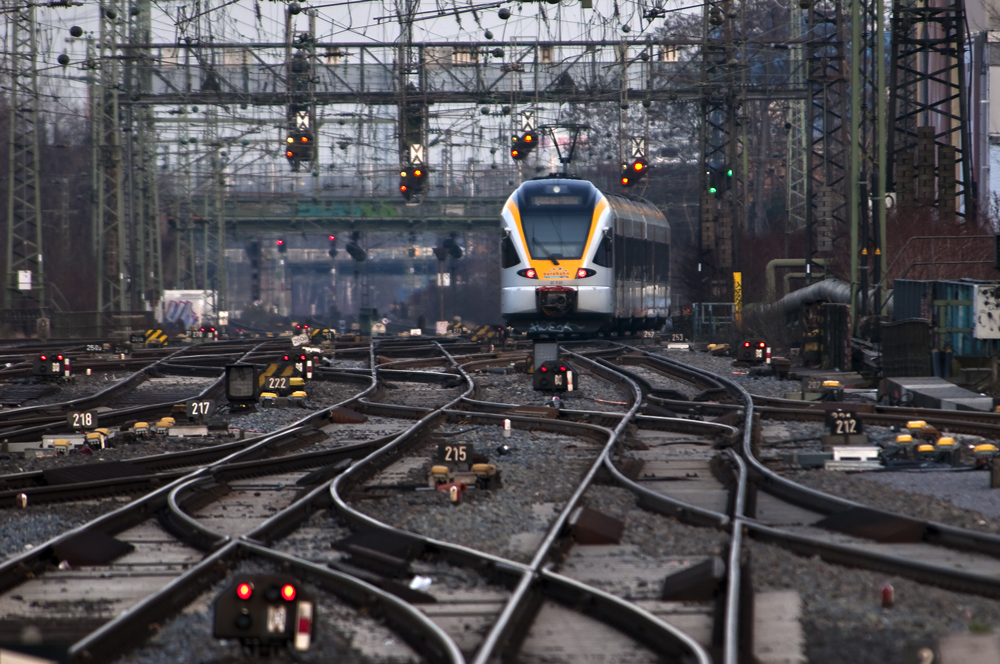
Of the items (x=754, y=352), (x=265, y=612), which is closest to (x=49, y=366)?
(x=754, y=352)

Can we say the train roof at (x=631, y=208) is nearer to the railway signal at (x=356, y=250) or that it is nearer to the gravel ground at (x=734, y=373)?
the gravel ground at (x=734, y=373)

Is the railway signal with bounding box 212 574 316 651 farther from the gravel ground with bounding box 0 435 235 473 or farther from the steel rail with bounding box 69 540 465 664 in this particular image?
the gravel ground with bounding box 0 435 235 473

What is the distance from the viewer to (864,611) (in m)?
5.51

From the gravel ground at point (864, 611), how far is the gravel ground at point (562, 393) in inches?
372

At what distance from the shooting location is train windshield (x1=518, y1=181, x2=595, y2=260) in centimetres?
2659

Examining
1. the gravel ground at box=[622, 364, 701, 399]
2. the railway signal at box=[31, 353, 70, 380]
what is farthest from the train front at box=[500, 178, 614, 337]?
the railway signal at box=[31, 353, 70, 380]

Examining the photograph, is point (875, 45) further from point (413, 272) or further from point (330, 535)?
point (413, 272)

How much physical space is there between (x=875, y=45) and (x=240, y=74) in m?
22.2

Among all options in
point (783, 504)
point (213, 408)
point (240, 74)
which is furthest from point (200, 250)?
point (783, 504)

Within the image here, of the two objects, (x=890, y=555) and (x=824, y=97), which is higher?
(x=824, y=97)

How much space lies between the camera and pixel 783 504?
8641 millimetres

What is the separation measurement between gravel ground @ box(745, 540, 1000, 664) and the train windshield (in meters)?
20.3

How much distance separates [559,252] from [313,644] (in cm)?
2208

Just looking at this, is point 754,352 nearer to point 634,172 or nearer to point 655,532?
point 634,172
